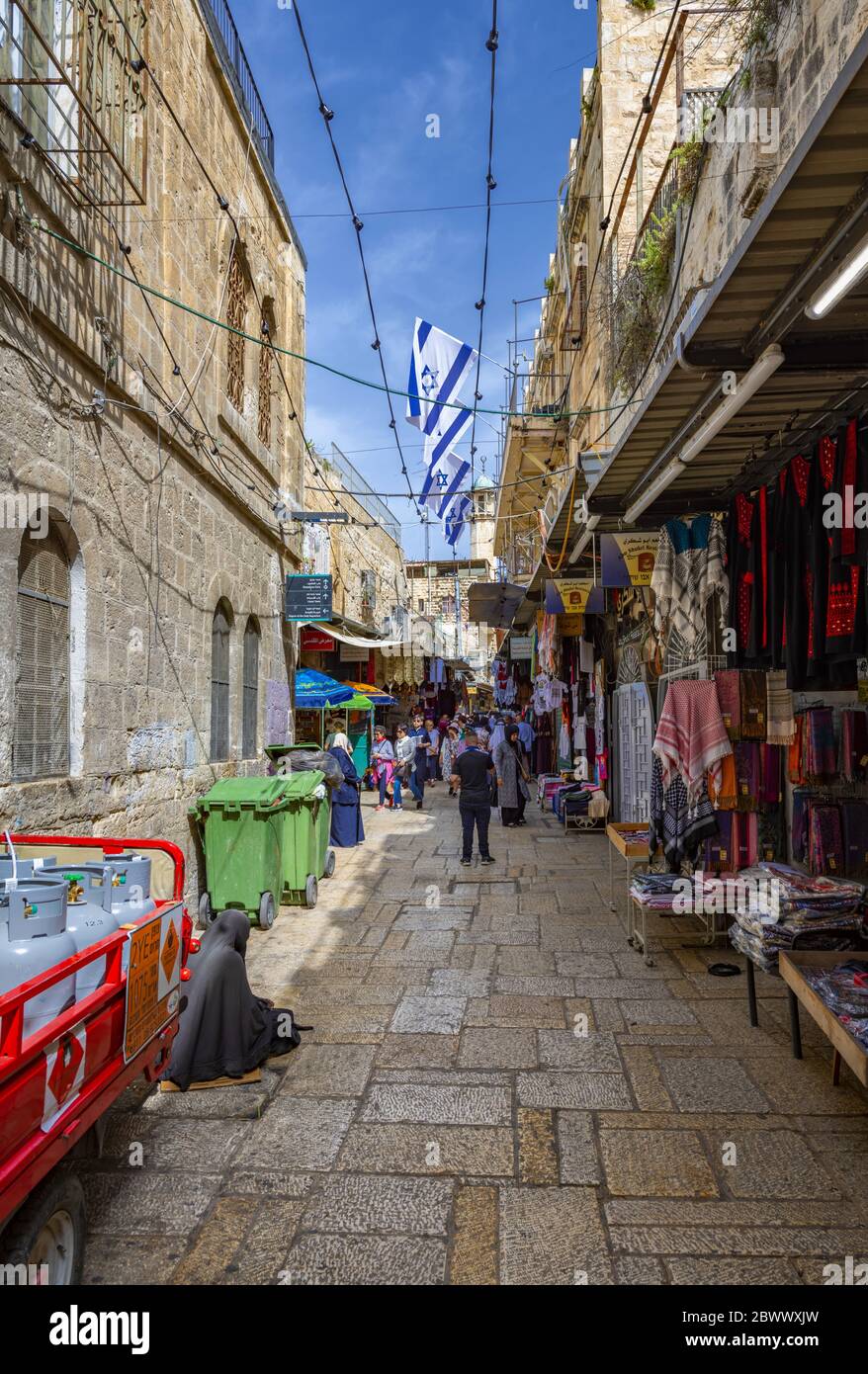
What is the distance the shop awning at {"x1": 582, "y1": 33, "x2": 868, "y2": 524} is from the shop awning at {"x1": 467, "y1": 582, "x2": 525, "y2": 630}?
914 centimetres

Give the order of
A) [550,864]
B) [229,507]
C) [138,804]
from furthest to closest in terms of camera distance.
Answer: [550,864]
[229,507]
[138,804]

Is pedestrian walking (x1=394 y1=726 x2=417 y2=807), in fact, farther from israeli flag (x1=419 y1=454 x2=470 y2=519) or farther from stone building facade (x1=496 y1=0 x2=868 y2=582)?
stone building facade (x1=496 y1=0 x2=868 y2=582)

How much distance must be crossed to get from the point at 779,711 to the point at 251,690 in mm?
6568

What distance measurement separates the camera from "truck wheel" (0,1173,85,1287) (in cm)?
234

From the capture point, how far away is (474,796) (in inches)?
422

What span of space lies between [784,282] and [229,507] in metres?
7.20

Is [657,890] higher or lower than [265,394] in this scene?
lower

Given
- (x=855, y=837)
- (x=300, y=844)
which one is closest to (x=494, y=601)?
(x=300, y=844)

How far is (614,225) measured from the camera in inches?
445

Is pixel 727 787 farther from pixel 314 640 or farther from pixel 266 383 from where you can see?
pixel 314 640

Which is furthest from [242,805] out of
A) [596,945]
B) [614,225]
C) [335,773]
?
[614,225]

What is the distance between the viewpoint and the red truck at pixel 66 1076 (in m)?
2.17

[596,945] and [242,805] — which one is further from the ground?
[242,805]
